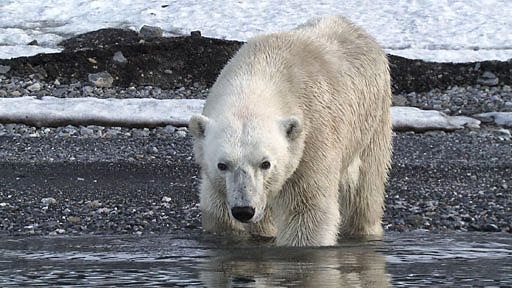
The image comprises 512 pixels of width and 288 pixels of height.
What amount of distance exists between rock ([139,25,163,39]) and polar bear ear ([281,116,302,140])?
11.3 metres

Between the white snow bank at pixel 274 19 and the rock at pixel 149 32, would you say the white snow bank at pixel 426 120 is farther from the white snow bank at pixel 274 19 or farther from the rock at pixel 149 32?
the rock at pixel 149 32

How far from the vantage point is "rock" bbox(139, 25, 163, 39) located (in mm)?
17263

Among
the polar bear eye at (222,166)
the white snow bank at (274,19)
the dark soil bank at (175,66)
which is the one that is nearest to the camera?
the polar bear eye at (222,166)

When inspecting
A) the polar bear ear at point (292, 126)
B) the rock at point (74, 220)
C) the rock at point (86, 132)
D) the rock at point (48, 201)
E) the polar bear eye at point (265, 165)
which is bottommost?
the rock at point (74, 220)

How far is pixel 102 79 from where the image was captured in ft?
49.2

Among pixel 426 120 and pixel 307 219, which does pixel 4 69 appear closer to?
pixel 426 120

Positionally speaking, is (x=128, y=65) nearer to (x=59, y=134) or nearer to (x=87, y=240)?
(x=59, y=134)

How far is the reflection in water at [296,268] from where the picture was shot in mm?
5629

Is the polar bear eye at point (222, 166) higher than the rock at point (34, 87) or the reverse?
the reverse

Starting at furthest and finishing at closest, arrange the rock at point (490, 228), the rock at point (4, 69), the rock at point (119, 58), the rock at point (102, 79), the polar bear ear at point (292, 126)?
1. the rock at point (119, 58)
2. the rock at point (4, 69)
3. the rock at point (102, 79)
4. the rock at point (490, 228)
5. the polar bear ear at point (292, 126)

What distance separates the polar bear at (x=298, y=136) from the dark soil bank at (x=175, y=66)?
755 cm

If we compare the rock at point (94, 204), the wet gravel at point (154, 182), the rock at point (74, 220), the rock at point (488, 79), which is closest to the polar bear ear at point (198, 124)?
the wet gravel at point (154, 182)

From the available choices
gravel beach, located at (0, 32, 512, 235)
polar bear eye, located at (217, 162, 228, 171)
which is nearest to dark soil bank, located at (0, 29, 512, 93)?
gravel beach, located at (0, 32, 512, 235)

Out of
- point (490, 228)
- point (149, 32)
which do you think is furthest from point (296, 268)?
point (149, 32)
